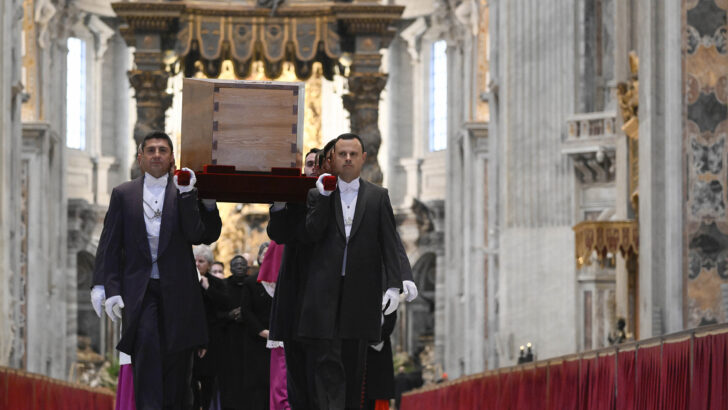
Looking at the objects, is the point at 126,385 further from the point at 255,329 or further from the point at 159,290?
the point at 255,329

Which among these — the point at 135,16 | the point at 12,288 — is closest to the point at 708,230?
the point at 12,288

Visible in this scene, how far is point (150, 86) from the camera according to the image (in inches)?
1174

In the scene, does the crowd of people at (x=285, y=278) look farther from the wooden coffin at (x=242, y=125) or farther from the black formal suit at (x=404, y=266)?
the wooden coffin at (x=242, y=125)

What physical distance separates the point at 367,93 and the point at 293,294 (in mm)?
21352

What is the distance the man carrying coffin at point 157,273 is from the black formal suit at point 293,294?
15.3 inches

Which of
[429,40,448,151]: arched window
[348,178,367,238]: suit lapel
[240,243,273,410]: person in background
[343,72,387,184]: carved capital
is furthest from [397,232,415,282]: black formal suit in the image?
[429,40,448,151]: arched window

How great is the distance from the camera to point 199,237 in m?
8.45

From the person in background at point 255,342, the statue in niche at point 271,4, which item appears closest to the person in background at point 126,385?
the person in background at point 255,342

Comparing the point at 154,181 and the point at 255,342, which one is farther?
the point at 255,342

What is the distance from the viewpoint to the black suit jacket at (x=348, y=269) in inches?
336

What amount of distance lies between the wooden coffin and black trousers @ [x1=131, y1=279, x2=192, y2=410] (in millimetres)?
812

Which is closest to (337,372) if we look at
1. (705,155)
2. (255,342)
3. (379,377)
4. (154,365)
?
(154,365)

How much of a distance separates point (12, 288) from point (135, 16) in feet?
19.1

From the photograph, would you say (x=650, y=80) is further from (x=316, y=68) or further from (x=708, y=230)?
(x=316, y=68)
